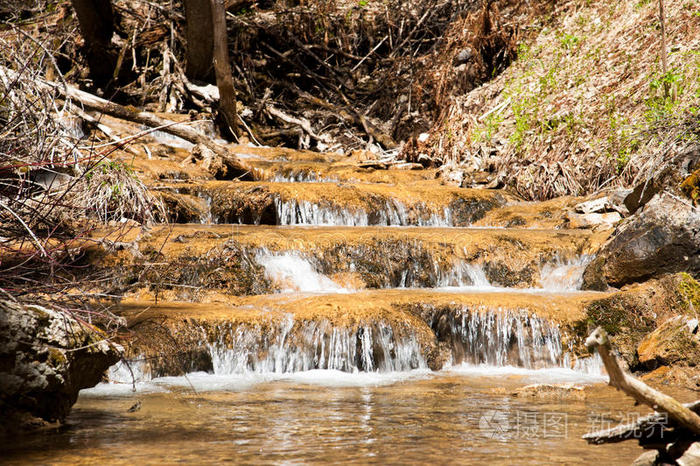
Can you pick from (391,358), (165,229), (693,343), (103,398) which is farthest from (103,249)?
(693,343)

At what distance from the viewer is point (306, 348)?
593 cm

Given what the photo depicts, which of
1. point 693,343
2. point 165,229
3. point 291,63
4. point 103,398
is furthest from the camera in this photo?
point 291,63

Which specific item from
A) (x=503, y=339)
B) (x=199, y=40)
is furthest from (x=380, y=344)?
(x=199, y=40)

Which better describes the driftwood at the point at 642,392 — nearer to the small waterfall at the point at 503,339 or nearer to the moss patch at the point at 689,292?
the small waterfall at the point at 503,339

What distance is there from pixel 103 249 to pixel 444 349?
395 cm

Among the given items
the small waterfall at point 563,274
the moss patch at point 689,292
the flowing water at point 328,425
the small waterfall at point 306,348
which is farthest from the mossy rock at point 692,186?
the small waterfall at point 306,348

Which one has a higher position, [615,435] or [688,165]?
[688,165]

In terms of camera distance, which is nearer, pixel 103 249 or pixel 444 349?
pixel 444 349

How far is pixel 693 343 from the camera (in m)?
5.39

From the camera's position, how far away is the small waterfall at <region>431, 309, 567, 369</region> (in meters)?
6.28

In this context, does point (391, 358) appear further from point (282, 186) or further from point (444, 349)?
point (282, 186)

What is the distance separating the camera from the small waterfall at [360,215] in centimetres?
979

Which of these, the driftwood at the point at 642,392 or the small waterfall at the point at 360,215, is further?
the small waterfall at the point at 360,215

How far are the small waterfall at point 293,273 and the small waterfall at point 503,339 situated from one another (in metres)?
1.74
